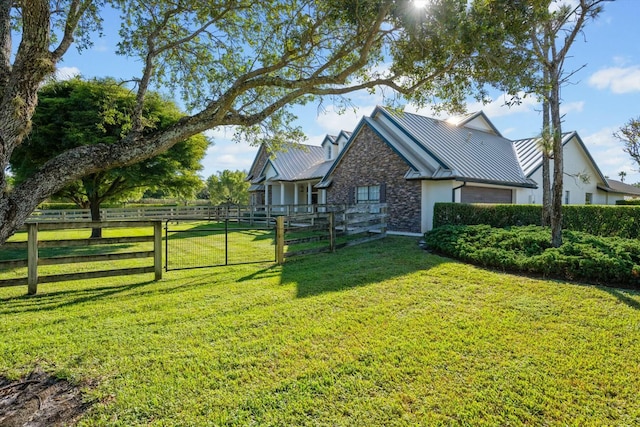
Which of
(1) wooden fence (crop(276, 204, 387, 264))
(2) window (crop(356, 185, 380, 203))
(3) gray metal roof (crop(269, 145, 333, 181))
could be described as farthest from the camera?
(3) gray metal roof (crop(269, 145, 333, 181))

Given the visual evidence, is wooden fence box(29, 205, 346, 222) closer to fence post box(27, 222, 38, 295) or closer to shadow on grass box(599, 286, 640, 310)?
fence post box(27, 222, 38, 295)

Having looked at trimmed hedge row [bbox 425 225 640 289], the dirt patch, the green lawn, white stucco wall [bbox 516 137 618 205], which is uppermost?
white stucco wall [bbox 516 137 618 205]

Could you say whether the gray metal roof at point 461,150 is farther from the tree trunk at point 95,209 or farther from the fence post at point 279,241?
the tree trunk at point 95,209

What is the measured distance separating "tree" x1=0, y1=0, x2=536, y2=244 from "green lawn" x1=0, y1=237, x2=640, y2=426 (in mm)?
2023

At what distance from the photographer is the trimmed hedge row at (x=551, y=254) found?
6.67m

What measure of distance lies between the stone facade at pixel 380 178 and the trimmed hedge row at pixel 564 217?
4.43 feet

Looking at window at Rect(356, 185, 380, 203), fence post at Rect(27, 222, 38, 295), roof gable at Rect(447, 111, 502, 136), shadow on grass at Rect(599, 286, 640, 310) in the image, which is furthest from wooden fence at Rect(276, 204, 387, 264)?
roof gable at Rect(447, 111, 502, 136)

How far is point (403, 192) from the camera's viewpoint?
15.2 metres

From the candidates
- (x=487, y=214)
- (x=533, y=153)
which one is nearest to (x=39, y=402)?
(x=487, y=214)

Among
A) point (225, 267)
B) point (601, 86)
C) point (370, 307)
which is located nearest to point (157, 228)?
point (225, 267)

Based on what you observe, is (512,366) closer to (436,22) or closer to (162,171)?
(436,22)

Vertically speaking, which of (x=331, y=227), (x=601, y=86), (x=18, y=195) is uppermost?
(x=601, y=86)

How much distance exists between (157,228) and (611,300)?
8.52 meters

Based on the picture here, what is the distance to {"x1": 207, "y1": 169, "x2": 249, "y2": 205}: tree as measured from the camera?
130 feet
